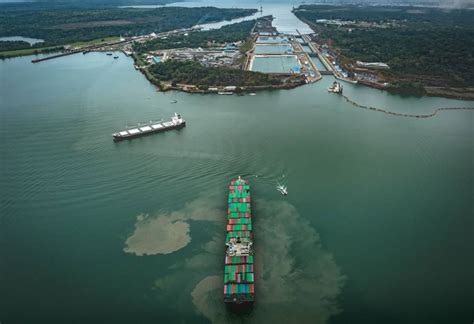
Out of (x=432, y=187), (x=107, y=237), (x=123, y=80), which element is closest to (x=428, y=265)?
(x=432, y=187)

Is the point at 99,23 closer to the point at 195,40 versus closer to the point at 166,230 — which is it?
the point at 195,40

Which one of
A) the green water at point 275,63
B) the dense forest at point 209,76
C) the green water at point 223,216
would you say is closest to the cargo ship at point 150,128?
the green water at point 223,216

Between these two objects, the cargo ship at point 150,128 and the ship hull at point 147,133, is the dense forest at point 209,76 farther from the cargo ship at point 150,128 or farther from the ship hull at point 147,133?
the ship hull at point 147,133

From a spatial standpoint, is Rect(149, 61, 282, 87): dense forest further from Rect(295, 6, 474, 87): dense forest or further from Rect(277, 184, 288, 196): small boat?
Rect(277, 184, 288, 196): small boat

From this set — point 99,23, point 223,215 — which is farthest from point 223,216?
point 99,23

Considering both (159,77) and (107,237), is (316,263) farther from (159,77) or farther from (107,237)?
(159,77)

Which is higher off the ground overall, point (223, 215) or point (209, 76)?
point (209, 76)
